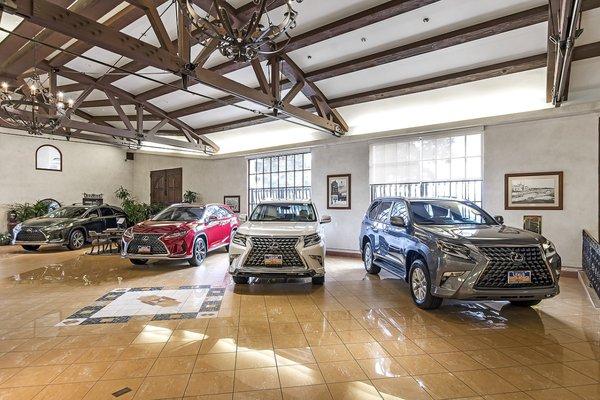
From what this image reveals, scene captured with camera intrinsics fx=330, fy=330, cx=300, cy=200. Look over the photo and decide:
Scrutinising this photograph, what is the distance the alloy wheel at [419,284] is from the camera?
4117mm

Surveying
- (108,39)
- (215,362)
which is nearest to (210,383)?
(215,362)

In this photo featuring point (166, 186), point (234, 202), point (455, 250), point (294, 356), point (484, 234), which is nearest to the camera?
point (294, 356)

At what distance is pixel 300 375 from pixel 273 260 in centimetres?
227

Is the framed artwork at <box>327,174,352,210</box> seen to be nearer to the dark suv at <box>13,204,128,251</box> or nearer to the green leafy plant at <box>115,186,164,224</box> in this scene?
the dark suv at <box>13,204,128,251</box>

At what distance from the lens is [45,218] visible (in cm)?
907

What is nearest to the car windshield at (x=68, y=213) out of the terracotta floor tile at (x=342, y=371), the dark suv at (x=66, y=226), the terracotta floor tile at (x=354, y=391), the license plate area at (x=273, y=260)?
the dark suv at (x=66, y=226)

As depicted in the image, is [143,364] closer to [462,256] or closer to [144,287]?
[144,287]

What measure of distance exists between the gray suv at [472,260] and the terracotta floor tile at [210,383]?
2488 mm

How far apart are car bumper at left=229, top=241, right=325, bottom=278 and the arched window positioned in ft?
34.3

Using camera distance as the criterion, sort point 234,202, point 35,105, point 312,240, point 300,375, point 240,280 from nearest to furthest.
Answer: point 300,375 < point 312,240 < point 240,280 < point 35,105 < point 234,202

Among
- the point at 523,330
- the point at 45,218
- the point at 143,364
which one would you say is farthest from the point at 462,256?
the point at 45,218

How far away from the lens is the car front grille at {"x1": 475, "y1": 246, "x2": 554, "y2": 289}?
3535 mm

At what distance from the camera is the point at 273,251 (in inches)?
187

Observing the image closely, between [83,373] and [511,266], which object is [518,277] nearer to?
[511,266]
